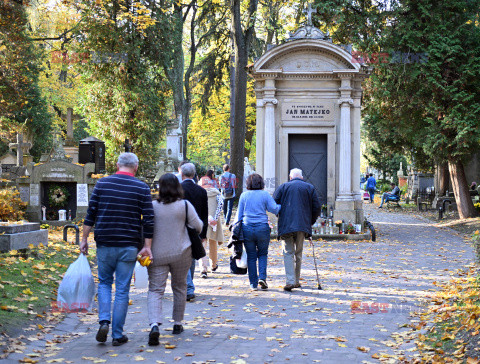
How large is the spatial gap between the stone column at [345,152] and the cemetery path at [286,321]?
5042 millimetres

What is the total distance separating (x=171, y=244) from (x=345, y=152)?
12007mm

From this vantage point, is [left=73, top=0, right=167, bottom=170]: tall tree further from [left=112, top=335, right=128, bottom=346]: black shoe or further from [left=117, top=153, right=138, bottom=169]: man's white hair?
[left=112, top=335, right=128, bottom=346]: black shoe

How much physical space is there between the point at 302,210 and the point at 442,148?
511 inches

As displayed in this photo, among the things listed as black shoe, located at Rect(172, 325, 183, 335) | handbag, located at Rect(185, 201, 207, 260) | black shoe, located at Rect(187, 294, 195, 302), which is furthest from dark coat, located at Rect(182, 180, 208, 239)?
black shoe, located at Rect(172, 325, 183, 335)

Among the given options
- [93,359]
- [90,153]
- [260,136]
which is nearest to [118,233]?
[93,359]

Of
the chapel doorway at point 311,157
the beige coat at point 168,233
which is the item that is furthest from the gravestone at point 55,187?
the beige coat at point 168,233

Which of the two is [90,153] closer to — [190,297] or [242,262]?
[242,262]

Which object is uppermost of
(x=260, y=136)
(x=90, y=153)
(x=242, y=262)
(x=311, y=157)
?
(x=260, y=136)

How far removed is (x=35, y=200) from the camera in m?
19.0

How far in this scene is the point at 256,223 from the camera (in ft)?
31.1

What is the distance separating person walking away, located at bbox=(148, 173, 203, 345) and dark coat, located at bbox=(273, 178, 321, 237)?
292 cm

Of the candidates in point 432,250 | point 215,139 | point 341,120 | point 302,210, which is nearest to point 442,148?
point 341,120

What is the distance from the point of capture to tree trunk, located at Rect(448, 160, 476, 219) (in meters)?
21.8

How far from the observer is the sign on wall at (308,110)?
18172 mm
